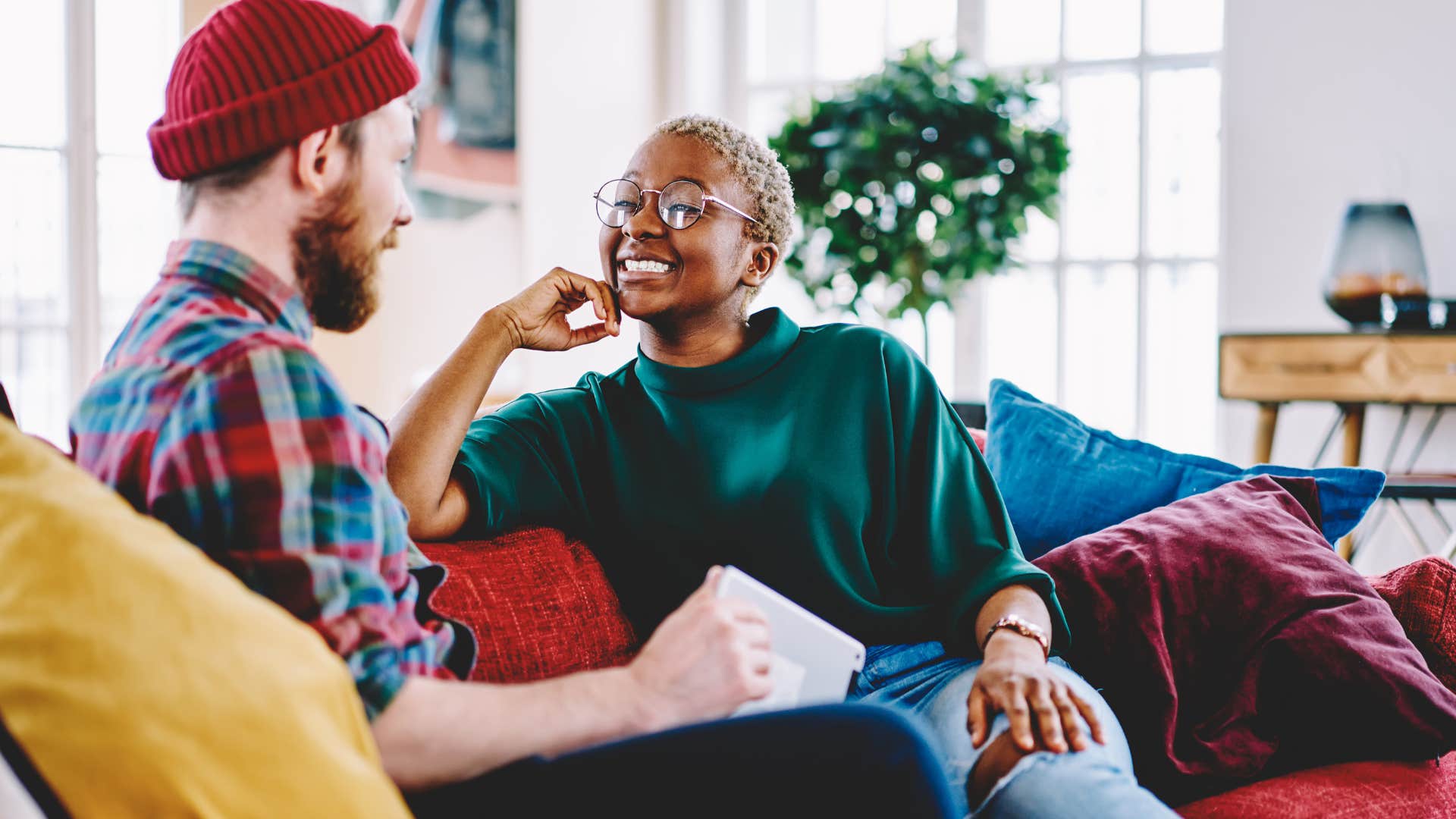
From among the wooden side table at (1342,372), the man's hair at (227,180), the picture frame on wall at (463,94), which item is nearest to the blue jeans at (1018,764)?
the man's hair at (227,180)

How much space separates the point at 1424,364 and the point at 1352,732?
2179mm

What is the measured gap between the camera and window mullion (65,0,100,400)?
357 centimetres

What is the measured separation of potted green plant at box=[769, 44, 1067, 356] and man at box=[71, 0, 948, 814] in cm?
275

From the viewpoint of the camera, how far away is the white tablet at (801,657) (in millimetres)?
1045

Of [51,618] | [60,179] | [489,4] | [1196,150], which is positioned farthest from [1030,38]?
[51,618]

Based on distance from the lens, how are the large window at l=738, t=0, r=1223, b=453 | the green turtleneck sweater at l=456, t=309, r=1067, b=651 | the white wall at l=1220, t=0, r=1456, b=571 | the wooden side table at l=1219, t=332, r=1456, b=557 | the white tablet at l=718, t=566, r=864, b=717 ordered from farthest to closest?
the large window at l=738, t=0, r=1223, b=453
the white wall at l=1220, t=0, r=1456, b=571
the wooden side table at l=1219, t=332, r=1456, b=557
the green turtleneck sweater at l=456, t=309, r=1067, b=651
the white tablet at l=718, t=566, r=864, b=717

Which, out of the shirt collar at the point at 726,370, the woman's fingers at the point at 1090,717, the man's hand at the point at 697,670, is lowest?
the woman's fingers at the point at 1090,717

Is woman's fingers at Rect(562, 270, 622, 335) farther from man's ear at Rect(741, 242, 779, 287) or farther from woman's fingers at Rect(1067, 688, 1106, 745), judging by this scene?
woman's fingers at Rect(1067, 688, 1106, 745)

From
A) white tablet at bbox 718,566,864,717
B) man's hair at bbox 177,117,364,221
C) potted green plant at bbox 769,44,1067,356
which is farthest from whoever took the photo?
potted green plant at bbox 769,44,1067,356

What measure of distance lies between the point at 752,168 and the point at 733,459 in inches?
16.6

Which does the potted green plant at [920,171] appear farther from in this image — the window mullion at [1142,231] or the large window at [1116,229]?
the window mullion at [1142,231]

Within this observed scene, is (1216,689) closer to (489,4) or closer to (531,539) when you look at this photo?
(531,539)

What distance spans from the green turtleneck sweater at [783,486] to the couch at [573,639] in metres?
0.06

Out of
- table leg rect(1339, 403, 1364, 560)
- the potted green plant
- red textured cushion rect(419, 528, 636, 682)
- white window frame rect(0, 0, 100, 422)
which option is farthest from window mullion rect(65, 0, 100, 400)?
table leg rect(1339, 403, 1364, 560)
